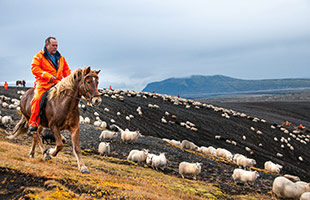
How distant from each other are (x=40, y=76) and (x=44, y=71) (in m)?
0.23

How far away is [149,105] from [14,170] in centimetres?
3878

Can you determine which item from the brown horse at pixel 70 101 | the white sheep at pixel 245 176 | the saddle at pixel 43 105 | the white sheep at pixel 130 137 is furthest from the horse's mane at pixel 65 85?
the white sheep at pixel 130 137

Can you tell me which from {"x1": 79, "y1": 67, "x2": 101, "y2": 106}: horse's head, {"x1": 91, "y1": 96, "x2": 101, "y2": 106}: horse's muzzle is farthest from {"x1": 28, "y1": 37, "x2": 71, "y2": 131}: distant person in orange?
{"x1": 91, "y1": 96, "x2": 101, "y2": 106}: horse's muzzle

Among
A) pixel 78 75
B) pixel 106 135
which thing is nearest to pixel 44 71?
pixel 78 75

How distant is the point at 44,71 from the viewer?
9781 mm

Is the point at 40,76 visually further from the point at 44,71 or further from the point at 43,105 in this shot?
the point at 43,105

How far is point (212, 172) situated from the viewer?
18500 millimetres

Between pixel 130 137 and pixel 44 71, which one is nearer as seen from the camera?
pixel 44 71

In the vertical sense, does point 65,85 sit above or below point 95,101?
above

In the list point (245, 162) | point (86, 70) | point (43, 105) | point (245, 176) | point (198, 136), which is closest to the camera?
point (86, 70)

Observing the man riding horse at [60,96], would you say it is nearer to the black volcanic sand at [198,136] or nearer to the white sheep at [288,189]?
the black volcanic sand at [198,136]

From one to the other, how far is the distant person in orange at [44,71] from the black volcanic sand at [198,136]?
950cm

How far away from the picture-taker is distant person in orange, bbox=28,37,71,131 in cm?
937

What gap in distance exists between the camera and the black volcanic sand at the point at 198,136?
19781 mm
